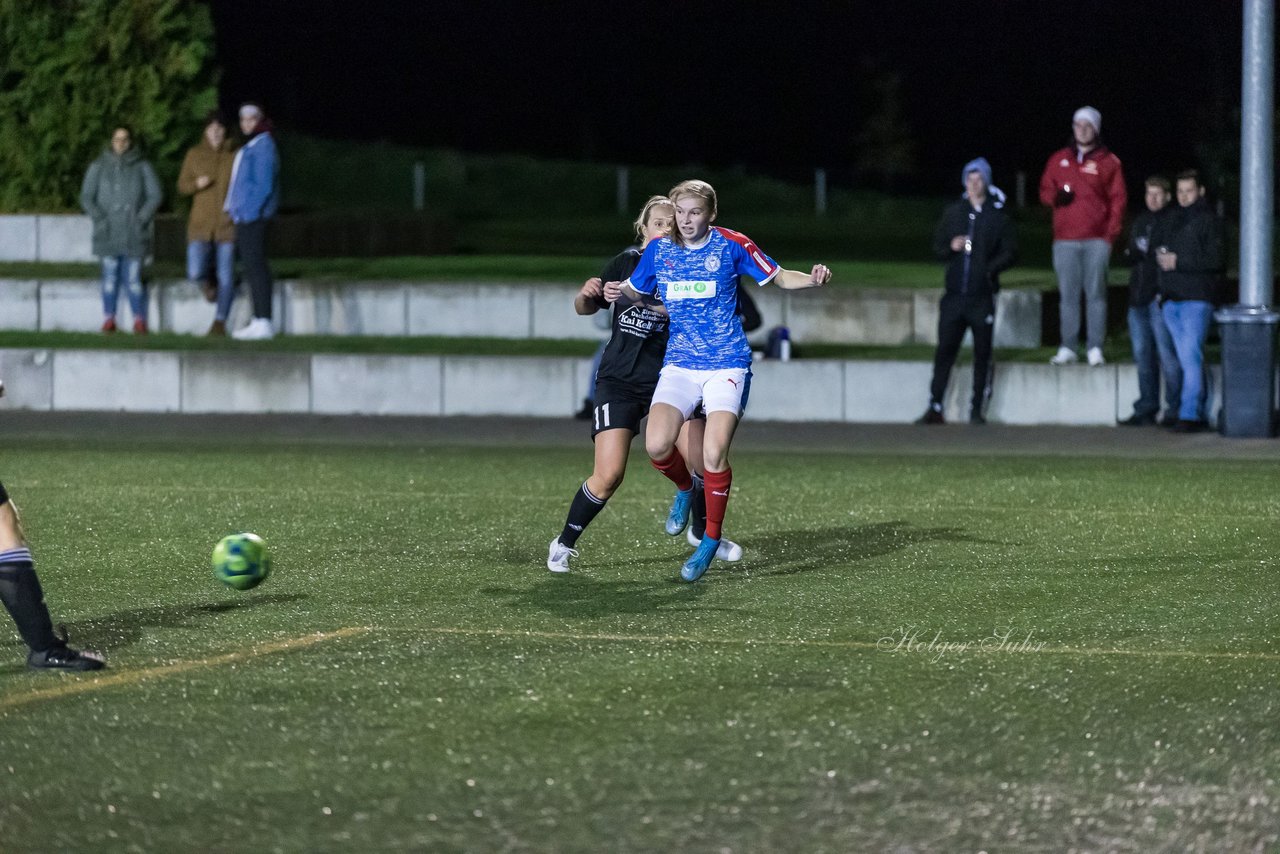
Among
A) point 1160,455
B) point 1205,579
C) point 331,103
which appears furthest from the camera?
point 331,103

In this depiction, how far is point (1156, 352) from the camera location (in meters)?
17.0

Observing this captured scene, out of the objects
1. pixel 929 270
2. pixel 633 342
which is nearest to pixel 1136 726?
pixel 633 342

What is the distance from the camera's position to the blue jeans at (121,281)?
2011cm

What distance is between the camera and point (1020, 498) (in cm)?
1293

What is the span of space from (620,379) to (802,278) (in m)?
0.97

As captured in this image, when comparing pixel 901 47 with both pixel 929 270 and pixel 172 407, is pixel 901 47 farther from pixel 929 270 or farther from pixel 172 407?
pixel 172 407

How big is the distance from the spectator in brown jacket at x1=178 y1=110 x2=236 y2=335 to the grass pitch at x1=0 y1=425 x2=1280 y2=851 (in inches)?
283

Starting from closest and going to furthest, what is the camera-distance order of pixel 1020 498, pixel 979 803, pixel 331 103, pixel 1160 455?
pixel 979 803 < pixel 1020 498 < pixel 1160 455 < pixel 331 103

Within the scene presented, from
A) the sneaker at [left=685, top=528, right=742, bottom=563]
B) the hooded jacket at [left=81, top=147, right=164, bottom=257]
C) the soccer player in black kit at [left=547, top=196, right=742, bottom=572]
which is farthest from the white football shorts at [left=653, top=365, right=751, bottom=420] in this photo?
the hooded jacket at [left=81, top=147, right=164, bottom=257]

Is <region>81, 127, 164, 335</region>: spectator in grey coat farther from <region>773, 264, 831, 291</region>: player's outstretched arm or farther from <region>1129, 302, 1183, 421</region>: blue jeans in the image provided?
<region>773, 264, 831, 291</region>: player's outstretched arm

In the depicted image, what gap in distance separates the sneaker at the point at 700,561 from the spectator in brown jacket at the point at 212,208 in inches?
429

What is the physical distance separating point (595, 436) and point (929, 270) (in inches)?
515

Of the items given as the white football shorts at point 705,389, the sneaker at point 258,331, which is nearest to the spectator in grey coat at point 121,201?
the sneaker at point 258,331

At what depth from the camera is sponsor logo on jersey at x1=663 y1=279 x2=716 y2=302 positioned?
31.6 feet
